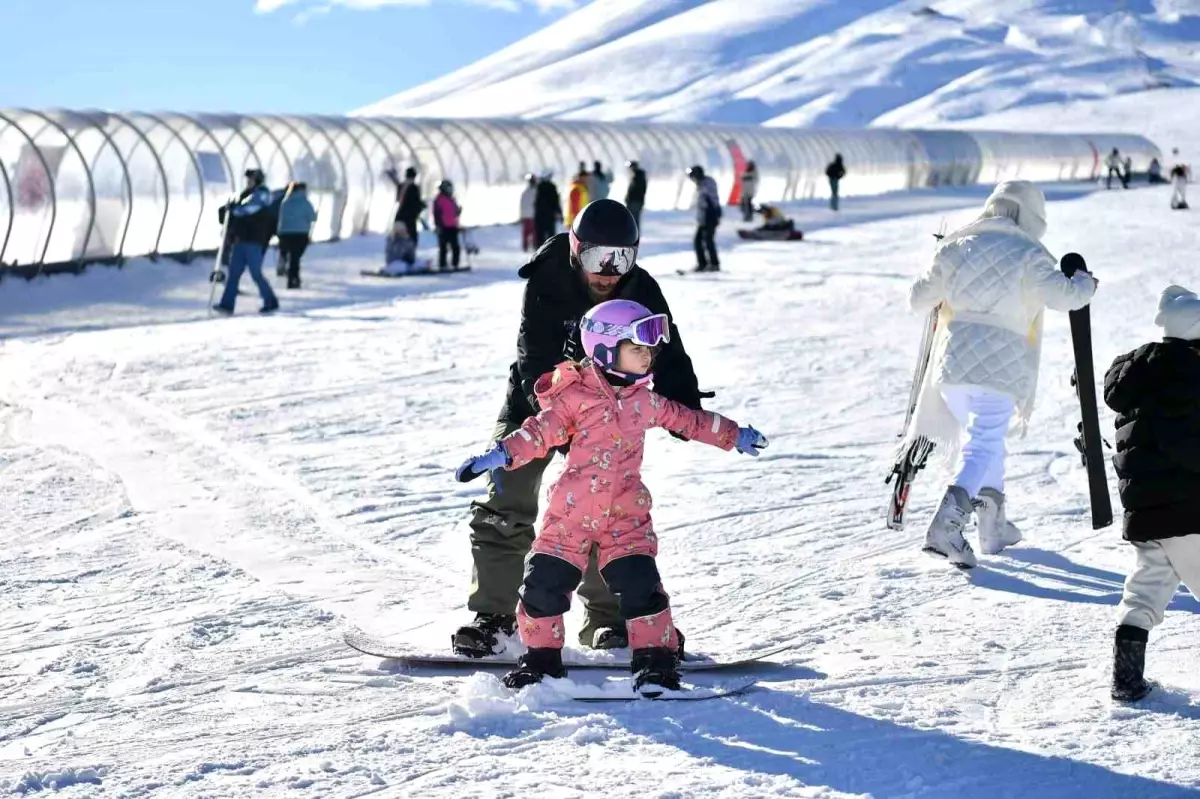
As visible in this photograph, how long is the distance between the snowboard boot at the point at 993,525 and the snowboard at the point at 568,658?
155cm

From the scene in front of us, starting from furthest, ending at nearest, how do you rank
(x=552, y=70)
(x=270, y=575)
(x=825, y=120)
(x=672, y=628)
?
1. (x=552, y=70)
2. (x=825, y=120)
3. (x=270, y=575)
4. (x=672, y=628)

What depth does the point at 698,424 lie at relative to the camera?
424 cm

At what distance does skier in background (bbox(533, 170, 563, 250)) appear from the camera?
21.5 metres

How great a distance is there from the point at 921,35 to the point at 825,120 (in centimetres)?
3167

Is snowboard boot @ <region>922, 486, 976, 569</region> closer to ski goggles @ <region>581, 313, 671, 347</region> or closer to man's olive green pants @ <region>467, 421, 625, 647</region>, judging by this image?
man's olive green pants @ <region>467, 421, 625, 647</region>

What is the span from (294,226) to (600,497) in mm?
14774

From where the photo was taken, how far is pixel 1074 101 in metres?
113

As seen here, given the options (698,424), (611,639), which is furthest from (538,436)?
(611,639)

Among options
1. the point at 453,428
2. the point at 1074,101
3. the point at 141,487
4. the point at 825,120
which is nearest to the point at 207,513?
the point at 141,487

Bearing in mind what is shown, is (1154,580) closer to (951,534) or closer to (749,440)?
(749,440)

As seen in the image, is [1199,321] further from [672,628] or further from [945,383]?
[945,383]

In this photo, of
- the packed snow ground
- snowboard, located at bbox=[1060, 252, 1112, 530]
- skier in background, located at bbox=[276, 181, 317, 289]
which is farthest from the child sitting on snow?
skier in background, located at bbox=[276, 181, 317, 289]

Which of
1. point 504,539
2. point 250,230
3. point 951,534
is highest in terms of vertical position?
point 250,230

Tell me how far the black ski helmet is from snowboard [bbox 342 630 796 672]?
112 cm
